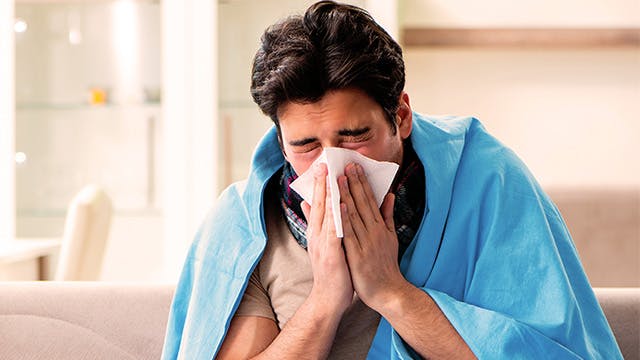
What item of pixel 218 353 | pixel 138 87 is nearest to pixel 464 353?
pixel 218 353

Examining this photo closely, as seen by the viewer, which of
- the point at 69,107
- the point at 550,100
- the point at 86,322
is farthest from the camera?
the point at 69,107

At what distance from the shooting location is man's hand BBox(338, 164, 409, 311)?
1.28m

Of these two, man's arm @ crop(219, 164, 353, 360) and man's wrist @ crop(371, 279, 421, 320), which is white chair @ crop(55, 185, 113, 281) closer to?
man's arm @ crop(219, 164, 353, 360)

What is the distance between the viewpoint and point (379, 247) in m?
1.29

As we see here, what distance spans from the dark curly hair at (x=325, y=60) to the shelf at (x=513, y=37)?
1.94m

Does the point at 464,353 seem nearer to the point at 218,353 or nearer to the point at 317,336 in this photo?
the point at 317,336

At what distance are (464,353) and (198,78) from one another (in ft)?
7.13

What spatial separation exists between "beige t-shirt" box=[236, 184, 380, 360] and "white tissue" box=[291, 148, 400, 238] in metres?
0.13

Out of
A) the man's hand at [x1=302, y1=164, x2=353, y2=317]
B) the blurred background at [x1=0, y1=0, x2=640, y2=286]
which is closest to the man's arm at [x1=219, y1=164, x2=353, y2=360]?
the man's hand at [x1=302, y1=164, x2=353, y2=317]

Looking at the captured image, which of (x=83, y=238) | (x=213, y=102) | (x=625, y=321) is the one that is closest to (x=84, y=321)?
(x=625, y=321)

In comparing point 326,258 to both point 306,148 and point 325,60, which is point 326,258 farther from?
point 325,60

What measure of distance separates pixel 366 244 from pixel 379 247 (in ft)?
0.06

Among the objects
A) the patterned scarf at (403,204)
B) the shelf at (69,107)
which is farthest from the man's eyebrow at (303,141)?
the shelf at (69,107)

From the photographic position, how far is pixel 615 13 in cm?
335
